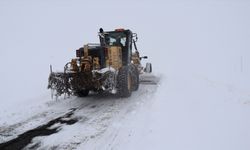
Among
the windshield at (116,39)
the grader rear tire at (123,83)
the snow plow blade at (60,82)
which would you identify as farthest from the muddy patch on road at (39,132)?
the windshield at (116,39)

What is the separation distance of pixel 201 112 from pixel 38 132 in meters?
3.99

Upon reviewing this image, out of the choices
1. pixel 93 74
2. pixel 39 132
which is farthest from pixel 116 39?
pixel 39 132

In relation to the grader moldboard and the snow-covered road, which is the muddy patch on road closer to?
the snow-covered road

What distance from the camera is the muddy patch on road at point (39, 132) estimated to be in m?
Result: 5.17

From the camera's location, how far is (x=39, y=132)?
19.4 ft

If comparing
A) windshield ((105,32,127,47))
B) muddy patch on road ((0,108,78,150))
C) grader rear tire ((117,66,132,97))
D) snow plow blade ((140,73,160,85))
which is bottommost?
muddy patch on road ((0,108,78,150))

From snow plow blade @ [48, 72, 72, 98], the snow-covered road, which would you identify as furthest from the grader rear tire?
snow plow blade @ [48, 72, 72, 98]

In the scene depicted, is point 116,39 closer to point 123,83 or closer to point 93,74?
point 123,83

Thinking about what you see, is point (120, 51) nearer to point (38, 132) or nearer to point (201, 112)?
point (201, 112)

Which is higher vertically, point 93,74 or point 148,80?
point 93,74

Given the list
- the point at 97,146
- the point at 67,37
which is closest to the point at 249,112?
the point at 97,146

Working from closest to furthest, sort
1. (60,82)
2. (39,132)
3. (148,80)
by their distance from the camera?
(39,132) → (60,82) → (148,80)

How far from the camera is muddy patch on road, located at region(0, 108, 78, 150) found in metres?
5.17

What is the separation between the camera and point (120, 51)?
1024 centimetres
